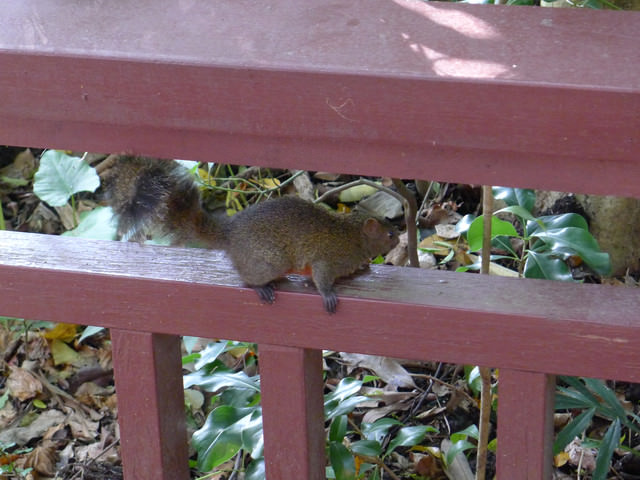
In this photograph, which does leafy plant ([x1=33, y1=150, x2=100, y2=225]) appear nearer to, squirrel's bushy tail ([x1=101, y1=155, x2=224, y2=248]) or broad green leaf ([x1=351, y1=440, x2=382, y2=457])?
squirrel's bushy tail ([x1=101, y1=155, x2=224, y2=248])

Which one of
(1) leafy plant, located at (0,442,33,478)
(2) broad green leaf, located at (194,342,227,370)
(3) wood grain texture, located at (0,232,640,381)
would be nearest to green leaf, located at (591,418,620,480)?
(3) wood grain texture, located at (0,232,640,381)

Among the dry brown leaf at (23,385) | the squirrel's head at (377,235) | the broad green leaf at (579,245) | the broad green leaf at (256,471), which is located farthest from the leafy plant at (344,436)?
the dry brown leaf at (23,385)

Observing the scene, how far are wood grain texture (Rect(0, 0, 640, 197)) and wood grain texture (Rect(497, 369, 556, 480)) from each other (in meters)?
0.34

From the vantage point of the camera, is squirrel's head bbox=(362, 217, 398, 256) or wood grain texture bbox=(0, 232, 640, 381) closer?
wood grain texture bbox=(0, 232, 640, 381)

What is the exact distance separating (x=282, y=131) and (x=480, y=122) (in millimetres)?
271

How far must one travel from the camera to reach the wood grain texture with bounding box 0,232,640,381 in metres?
1.29

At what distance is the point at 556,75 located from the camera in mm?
1110

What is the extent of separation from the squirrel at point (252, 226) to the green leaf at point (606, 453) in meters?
0.66

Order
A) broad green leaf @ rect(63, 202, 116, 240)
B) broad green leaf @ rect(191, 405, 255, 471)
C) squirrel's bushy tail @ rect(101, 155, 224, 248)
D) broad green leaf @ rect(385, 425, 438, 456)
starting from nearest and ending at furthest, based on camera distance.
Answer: squirrel's bushy tail @ rect(101, 155, 224, 248) < broad green leaf @ rect(191, 405, 255, 471) < broad green leaf @ rect(385, 425, 438, 456) < broad green leaf @ rect(63, 202, 116, 240)

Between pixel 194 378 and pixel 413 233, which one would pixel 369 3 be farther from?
pixel 194 378

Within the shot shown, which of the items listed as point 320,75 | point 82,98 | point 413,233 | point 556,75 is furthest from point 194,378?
point 556,75

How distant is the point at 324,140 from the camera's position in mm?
1220

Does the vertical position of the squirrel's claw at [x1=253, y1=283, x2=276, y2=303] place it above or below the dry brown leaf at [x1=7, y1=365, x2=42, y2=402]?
above

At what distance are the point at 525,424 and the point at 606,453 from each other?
57cm
